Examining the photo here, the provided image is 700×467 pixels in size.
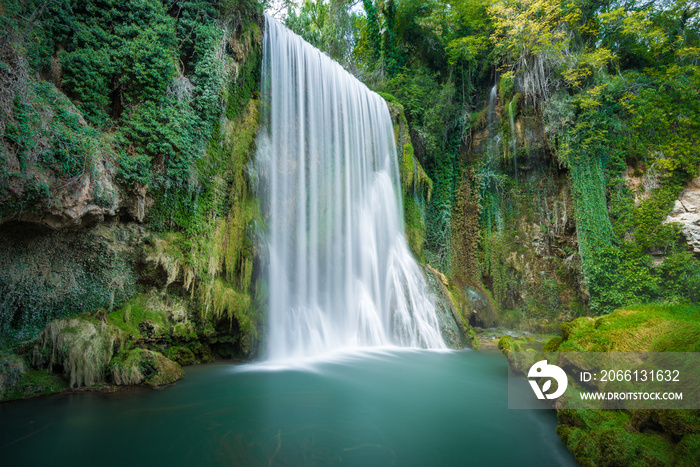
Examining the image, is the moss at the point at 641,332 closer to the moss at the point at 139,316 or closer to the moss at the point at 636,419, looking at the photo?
the moss at the point at 636,419

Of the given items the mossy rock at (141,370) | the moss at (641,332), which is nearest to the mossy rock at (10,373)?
the mossy rock at (141,370)

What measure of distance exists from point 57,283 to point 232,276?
3198 millimetres

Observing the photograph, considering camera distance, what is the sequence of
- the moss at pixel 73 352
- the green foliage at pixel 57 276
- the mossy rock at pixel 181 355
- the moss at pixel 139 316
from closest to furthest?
the moss at pixel 73 352
the green foliage at pixel 57 276
the moss at pixel 139 316
the mossy rock at pixel 181 355

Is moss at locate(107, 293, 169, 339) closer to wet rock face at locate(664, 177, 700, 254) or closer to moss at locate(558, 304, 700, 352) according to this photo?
moss at locate(558, 304, 700, 352)

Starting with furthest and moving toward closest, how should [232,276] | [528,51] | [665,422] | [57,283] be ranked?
1. [528,51]
2. [232,276]
3. [57,283]
4. [665,422]

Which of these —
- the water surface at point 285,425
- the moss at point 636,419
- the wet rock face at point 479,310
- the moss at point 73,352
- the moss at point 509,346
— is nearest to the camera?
the moss at point 636,419

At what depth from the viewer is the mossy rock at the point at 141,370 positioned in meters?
5.29

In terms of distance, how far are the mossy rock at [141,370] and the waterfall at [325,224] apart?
260 cm

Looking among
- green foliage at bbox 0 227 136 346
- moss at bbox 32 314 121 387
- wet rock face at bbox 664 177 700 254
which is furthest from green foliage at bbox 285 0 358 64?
moss at bbox 32 314 121 387

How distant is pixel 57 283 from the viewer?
19.0ft

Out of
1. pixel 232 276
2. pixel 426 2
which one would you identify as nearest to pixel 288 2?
pixel 426 2

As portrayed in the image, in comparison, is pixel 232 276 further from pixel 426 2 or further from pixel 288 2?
pixel 426 2

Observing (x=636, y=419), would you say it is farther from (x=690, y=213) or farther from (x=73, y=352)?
(x=690, y=213)

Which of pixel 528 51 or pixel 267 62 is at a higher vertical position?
pixel 528 51
